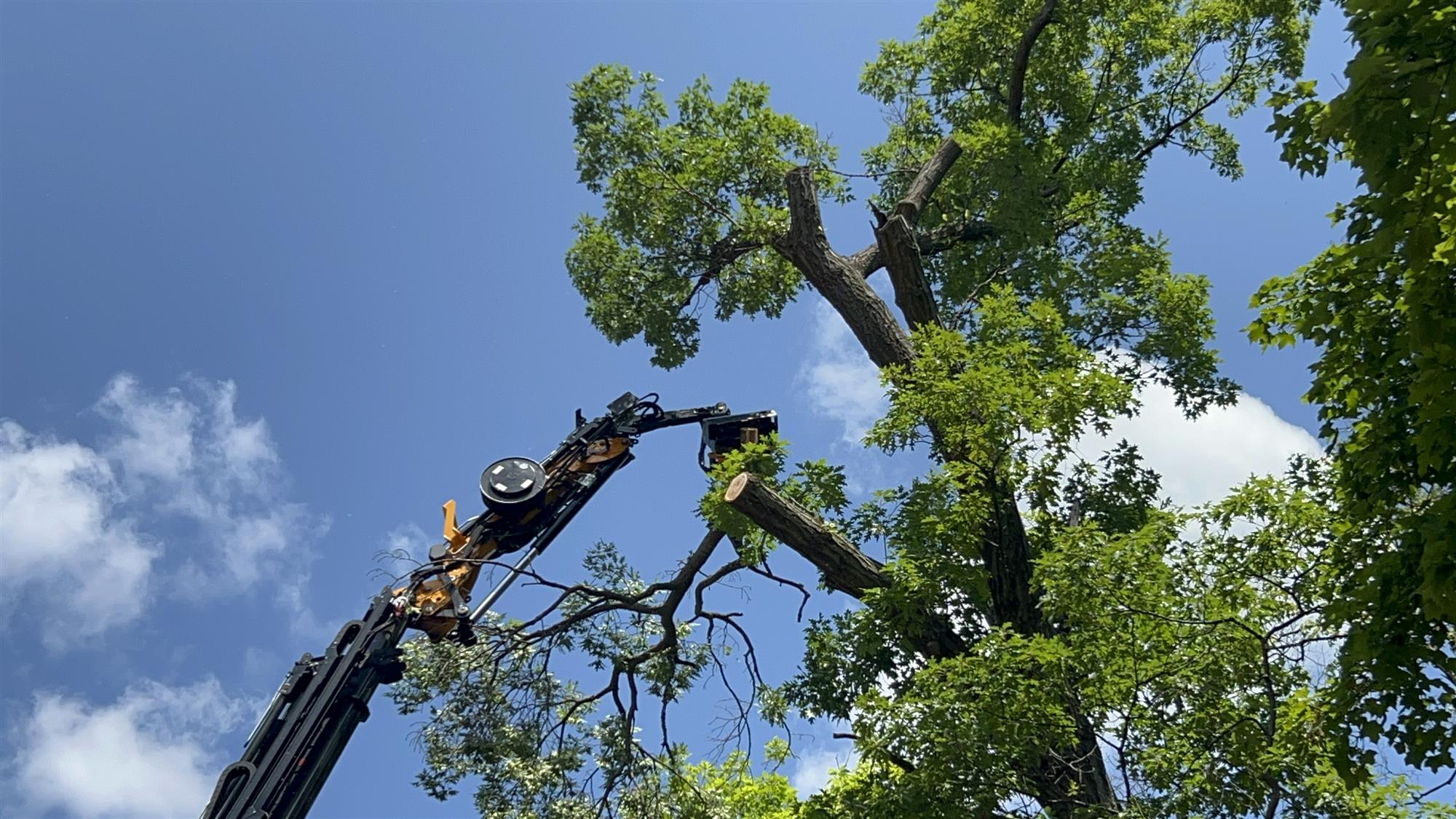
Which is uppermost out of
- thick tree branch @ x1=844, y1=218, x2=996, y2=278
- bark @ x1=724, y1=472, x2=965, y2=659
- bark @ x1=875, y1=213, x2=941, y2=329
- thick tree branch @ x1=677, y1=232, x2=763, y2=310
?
thick tree branch @ x1=844, y1=218, x2=996, y2=278

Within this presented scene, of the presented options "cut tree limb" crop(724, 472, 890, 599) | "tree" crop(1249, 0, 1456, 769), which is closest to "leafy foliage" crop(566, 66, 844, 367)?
"cut tree limb" crop(724, 472, 890, 599)

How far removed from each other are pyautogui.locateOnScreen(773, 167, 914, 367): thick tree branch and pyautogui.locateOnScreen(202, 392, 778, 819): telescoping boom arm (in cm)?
126

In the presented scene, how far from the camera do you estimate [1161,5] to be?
12711mm

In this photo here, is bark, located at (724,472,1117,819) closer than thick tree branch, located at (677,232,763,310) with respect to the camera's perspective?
Yes

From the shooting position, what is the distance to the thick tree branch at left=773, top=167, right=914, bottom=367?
970cm

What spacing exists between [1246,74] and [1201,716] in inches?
371

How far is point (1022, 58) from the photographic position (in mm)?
11391

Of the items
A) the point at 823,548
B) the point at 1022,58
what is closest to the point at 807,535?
the point at 823,548

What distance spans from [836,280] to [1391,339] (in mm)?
5880

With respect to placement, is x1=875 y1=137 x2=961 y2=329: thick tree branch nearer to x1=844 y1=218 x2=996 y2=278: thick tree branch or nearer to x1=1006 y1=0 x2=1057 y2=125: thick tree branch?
x1=844 y1=218 x2=996 y2=278: thick tree branch

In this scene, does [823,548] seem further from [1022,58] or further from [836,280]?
[1022,58]

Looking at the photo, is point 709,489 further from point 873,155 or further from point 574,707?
point 873,155

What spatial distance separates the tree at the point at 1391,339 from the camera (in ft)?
12.2

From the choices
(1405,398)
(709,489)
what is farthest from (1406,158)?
(709,489)
